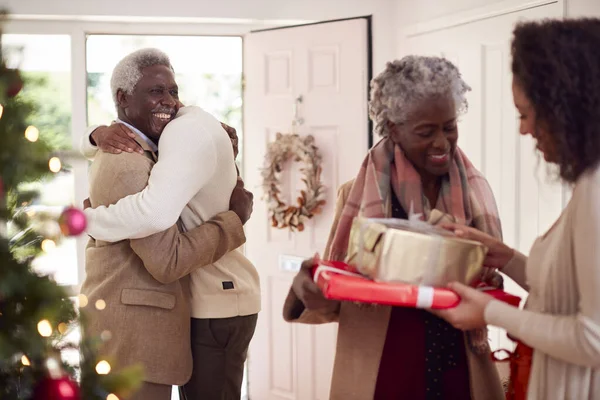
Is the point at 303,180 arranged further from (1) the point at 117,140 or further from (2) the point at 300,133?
(1) the point at 117,140

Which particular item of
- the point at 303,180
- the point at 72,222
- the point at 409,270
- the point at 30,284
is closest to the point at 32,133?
the point at 72,222

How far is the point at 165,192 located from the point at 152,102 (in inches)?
14.4

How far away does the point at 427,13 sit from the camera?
338 cm

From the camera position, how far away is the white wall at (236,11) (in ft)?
11.8

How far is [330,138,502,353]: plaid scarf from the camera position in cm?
176

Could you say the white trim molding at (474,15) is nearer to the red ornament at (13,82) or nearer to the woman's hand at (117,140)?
the woman's hand at (117,140)

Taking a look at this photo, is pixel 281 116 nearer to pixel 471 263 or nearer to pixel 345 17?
pixel 345 17

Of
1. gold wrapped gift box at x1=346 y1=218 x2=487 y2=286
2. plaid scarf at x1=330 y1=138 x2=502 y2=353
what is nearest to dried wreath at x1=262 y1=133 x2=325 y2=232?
plaid scarf at x1=330 y1=138 x2=502 y2=353

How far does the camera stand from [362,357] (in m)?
1.76

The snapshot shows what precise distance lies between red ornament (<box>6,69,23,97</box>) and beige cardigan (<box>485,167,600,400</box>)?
3.35ft

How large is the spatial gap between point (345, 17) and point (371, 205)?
2.16 meters

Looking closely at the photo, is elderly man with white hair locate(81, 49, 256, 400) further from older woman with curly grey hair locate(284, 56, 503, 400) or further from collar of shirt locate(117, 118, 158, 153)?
older woman with curly grey hair locate(284, 56, 503, 400)

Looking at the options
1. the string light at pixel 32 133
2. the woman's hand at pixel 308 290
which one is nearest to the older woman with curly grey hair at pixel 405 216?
the woman's hand at pixel 308 290

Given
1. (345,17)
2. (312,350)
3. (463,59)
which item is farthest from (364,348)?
(345,17)
